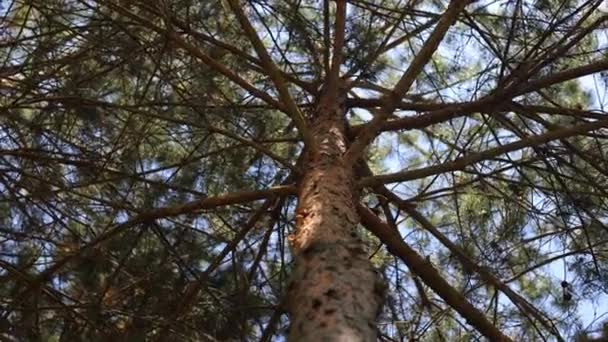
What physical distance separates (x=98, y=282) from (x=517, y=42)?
2.39 meters

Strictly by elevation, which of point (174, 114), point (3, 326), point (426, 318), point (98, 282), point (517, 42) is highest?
point (517, 42)

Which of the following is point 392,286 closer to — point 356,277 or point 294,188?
point 294,188

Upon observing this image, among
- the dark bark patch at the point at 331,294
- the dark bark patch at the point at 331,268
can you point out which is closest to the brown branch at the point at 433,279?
the dark bark patch at the point at 331,268

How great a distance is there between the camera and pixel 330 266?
218 cm

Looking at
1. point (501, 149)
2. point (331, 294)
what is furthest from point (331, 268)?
point (501, 149)

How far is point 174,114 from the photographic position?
3.99 m

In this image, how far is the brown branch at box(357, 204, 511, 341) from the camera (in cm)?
299

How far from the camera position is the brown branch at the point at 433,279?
9.82 feet

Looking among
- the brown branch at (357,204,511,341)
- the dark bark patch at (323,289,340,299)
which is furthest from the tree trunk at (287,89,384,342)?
the brown branch at (357,204,511,341)

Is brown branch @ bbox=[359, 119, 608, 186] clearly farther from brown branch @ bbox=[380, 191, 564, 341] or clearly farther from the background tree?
brown branch @ bbox=[380, 191, 564, 341]

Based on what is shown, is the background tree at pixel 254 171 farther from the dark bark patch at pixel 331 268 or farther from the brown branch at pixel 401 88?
the dark bark patch at pixel 331 268

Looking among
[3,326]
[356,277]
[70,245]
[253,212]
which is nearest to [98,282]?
[70,245]

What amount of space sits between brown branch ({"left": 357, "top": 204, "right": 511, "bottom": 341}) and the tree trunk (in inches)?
11.4

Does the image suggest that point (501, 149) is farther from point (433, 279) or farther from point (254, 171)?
point (254, 171)
